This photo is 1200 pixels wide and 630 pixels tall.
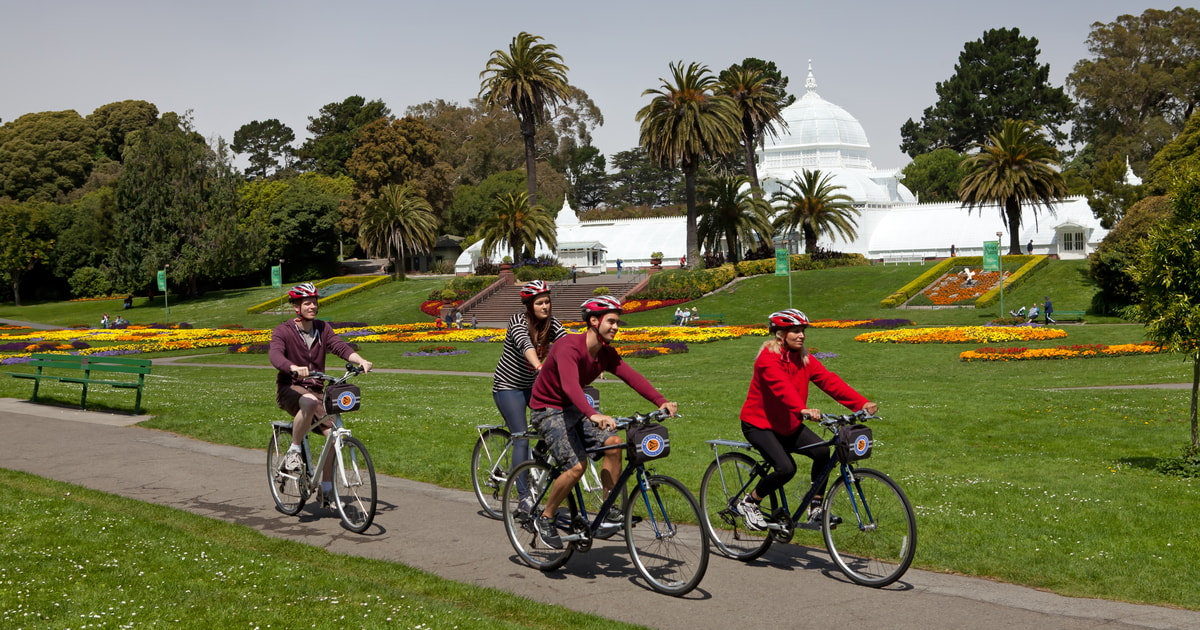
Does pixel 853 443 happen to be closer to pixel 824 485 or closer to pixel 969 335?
pixel 824 485

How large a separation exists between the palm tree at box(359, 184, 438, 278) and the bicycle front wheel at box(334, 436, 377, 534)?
65978 mm

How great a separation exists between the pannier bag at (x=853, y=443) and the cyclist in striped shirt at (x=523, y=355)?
2.51 m

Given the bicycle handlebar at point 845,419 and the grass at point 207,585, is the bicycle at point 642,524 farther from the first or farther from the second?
the bicycle handlebar at point 845,419

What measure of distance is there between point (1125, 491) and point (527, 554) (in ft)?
19.2

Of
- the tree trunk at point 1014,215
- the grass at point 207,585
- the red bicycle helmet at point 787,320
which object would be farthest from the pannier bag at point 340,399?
the tree trunk at point 1014,215

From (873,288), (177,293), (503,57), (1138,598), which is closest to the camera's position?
(1138,598)

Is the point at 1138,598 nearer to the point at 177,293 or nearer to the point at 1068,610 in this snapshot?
the point at 1068,610

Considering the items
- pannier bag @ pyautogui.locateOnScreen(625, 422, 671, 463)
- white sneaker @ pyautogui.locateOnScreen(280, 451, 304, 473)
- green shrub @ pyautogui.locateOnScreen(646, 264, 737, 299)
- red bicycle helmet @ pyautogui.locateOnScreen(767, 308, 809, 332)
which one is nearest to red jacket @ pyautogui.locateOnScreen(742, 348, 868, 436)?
red bicycle helmet @ pyautogui.locateOnScreen(767, 308, 809, 332)

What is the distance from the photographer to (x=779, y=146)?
3346 inches

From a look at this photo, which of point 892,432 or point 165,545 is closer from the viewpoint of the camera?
point 165,545

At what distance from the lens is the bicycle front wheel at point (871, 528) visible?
23.5 ft

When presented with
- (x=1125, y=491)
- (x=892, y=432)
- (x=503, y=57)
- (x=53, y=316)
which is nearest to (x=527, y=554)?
(x=1125, y=491)

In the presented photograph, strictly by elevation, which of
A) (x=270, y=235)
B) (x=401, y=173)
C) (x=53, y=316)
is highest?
(x=401, y=173)

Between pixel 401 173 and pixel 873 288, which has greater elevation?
pixel 401 173
